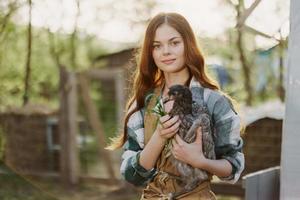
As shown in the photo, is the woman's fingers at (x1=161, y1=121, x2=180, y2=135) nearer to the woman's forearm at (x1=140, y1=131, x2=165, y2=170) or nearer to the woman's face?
the woman's forearm at (x1=140, y1=131, x2=165, y2=170)

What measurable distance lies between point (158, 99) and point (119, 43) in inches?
200

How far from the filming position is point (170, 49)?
6.55 feet

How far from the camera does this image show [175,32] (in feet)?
6.54

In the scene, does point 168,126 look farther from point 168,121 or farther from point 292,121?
point 292,121

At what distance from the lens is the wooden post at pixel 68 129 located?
24.3ft

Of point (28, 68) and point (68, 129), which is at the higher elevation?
point (28, 68)

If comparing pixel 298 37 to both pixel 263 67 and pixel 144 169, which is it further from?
pixel 263 67

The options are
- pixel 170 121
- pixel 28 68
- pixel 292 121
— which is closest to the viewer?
pixel 170 121

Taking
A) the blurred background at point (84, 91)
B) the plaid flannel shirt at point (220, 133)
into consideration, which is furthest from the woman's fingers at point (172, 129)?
the blurred background at point (84, 91)

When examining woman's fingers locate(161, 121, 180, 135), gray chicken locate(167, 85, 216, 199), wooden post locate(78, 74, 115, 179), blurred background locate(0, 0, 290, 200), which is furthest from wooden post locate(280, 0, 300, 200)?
wooden post locate(78, 74, 115, 179)

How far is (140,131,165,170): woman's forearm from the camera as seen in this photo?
1900 millimetres

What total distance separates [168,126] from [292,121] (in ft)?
A: 2.12

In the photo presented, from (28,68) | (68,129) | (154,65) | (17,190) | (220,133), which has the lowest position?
(17,190)

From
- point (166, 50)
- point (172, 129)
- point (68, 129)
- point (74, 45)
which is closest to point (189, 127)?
point (172, 129)
